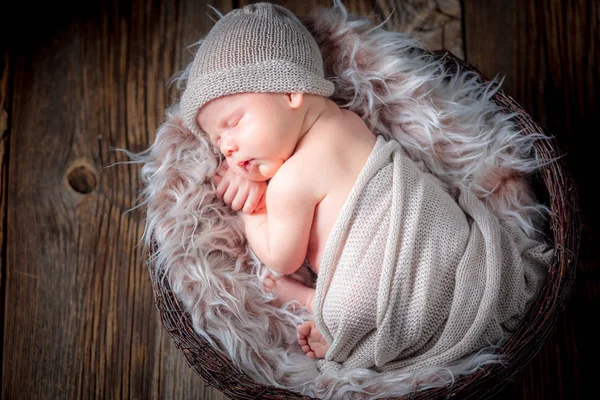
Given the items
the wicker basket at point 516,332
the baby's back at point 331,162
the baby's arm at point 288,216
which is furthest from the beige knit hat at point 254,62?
the wicker basket at point 516,332

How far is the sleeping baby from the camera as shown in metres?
1.31

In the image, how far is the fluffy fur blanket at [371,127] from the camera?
140 cm

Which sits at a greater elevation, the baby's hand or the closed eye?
the closed eye

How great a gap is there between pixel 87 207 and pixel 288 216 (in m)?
0.80

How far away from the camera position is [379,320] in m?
1.30

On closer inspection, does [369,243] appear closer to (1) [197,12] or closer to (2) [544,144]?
(2) [544,144]

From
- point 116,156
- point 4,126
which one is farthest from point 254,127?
point 4,126

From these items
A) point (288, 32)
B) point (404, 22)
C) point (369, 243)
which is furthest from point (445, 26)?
point (369, 243)

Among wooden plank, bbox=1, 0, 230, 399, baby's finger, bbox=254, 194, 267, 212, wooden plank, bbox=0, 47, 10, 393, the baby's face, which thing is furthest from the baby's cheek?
wooden plank, bbox=0, 47, 10, 393

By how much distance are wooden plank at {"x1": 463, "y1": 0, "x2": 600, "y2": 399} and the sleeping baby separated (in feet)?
1.52

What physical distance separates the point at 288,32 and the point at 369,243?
1.80ft

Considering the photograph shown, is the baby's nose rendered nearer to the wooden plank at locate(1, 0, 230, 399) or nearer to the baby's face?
the baby's face

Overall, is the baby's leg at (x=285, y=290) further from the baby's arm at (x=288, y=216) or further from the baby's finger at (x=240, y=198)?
the baby's finger at (x=240, y=198)

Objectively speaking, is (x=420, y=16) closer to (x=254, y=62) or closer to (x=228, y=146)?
(x=254, y=62)
